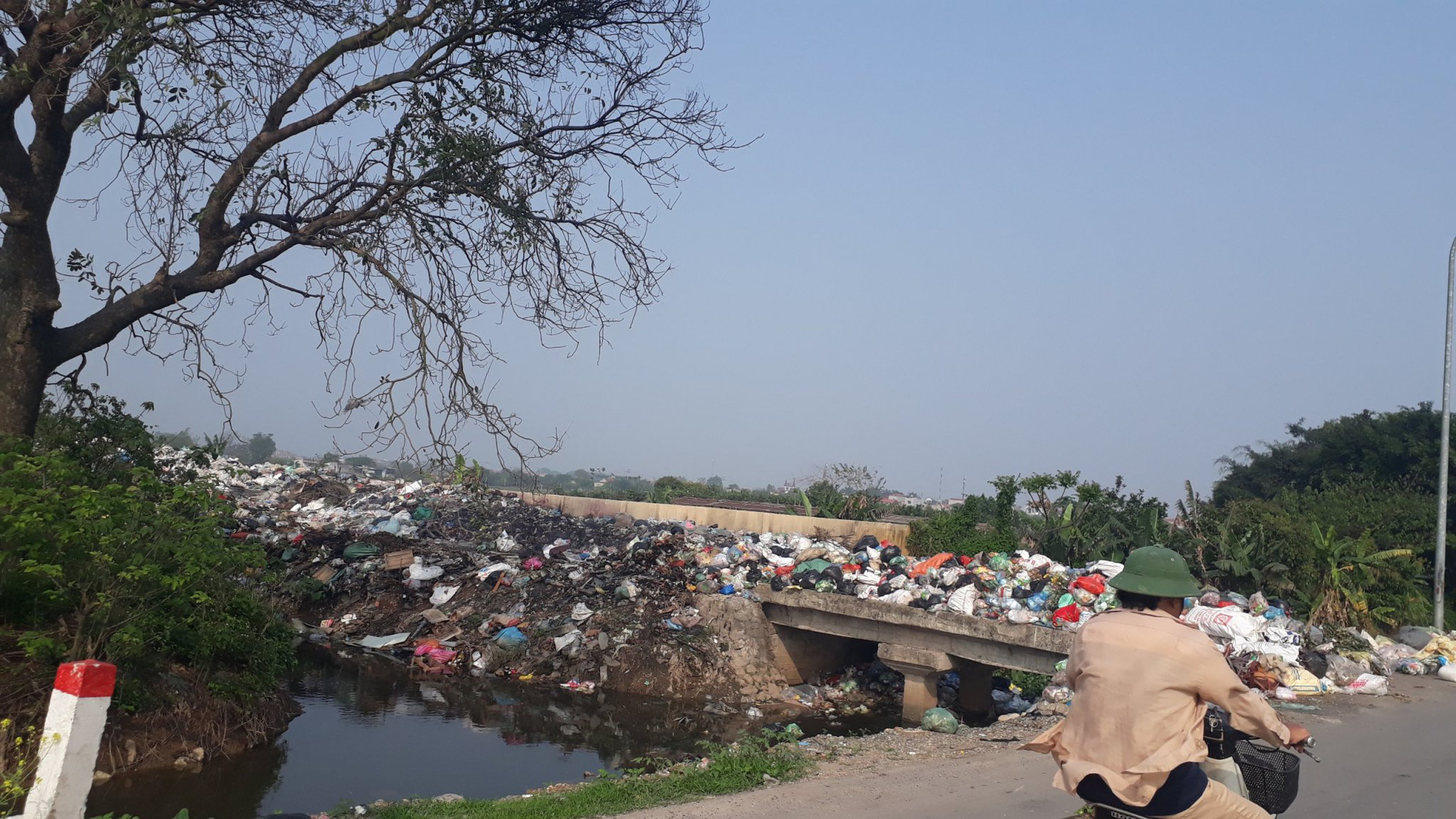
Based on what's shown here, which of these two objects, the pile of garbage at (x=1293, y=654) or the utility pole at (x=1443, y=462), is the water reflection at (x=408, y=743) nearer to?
the pile of garbage at (x=1293, y=654)

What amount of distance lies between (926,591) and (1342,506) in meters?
8.98

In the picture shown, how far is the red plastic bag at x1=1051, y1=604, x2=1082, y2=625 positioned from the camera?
453 inches

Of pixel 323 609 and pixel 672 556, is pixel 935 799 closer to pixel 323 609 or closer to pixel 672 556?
pixel 672 556

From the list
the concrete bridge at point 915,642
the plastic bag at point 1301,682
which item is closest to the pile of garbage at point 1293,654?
the plastic bag at point 1301,682

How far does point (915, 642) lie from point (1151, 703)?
987 centimetres

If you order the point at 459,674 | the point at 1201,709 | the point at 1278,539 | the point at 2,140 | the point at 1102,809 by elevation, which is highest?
the point at 2,140

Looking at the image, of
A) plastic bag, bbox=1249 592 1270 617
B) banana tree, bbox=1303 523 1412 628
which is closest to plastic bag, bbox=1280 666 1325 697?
plastic bag, bbox=1249 592 1270 617

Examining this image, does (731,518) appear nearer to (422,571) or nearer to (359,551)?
(422,571)

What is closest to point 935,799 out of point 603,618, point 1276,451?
point 603,618

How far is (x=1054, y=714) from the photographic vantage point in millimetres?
9867

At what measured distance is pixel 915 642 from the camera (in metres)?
12.4

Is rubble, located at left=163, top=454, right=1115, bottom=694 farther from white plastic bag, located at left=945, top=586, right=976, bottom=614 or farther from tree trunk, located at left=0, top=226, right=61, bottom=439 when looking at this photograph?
tree trunk, located at left=0, top=226, right=61, bottom=439

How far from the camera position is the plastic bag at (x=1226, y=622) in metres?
10.9

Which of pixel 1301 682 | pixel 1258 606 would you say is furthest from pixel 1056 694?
pixel 1258 606
